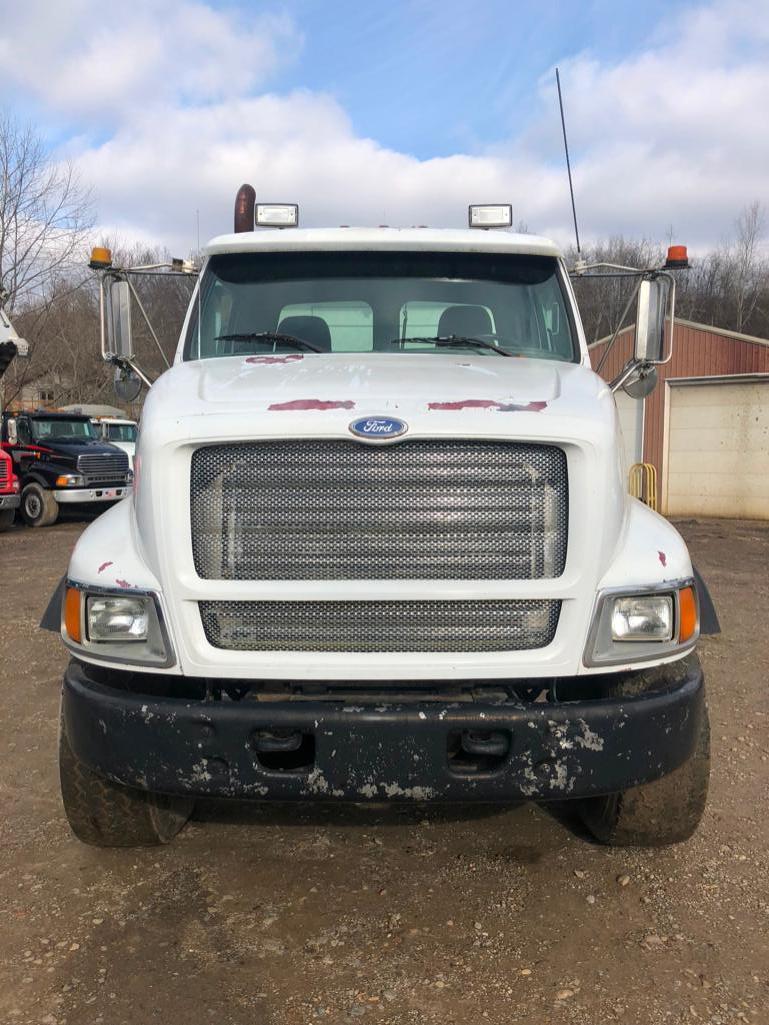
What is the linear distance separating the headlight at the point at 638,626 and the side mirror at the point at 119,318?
269cm

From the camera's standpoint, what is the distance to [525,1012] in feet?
8.02

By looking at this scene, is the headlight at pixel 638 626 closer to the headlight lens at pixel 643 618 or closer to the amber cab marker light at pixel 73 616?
the headlight lens at pixel 643 618

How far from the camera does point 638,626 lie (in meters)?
2.74

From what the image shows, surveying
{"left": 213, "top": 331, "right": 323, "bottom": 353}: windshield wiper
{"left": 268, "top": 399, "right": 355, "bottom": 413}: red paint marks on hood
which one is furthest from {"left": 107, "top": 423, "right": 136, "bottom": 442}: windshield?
{"left": 268, "top": 399, "right": 355, "bottom": 413}: red paint marks on hood

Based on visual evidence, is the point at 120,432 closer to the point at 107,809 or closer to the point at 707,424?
the point at 707,424

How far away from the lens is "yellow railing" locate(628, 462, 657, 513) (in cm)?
1683

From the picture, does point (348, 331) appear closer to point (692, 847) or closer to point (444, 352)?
point (444, 352)

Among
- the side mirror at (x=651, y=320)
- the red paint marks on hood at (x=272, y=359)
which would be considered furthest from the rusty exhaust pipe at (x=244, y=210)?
the side mirror at (x=651, y=320)

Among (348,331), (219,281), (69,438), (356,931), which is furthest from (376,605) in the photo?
(69,438)

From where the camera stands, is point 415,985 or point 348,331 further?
point 348,331

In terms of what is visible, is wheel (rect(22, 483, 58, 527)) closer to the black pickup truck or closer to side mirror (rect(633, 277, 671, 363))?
the black pickup truck

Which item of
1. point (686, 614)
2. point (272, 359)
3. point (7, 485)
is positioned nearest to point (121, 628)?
point (272, 359)

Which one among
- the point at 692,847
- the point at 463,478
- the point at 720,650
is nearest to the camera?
the point at 463,478

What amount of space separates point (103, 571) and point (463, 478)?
1.24 m
